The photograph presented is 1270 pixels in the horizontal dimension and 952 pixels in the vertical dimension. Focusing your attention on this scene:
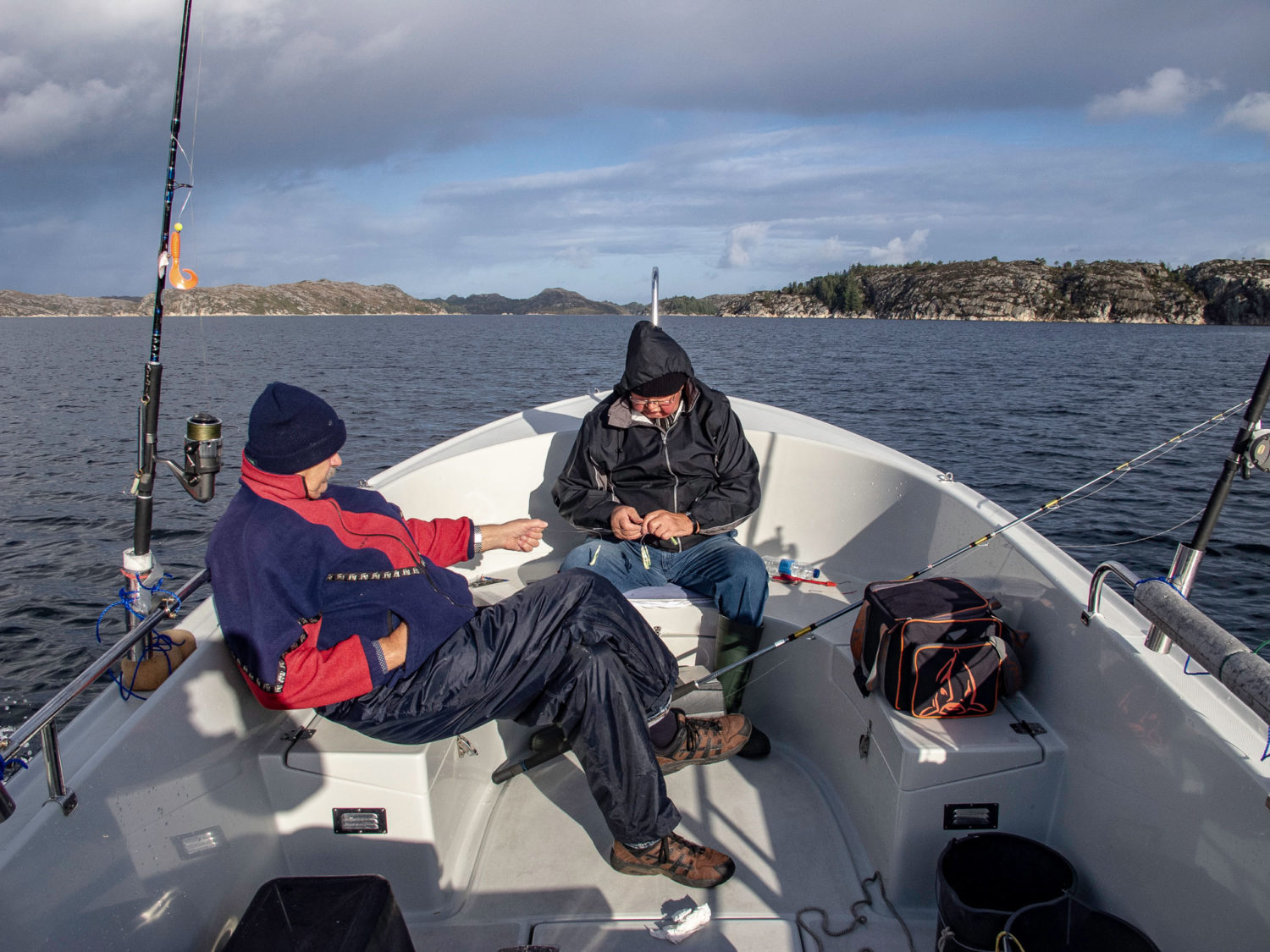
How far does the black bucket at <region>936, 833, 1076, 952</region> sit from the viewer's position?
75.0 inches

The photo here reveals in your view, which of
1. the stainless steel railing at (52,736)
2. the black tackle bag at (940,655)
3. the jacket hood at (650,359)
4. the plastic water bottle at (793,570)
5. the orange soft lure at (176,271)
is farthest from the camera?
the plastic water bottle at (793,570)

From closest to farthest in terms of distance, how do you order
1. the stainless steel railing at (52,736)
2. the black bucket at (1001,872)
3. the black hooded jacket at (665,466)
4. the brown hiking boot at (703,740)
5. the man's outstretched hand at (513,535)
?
the stainless steel railing at (52,736) < the black bucket at (1001,872) < the brown hiking boot at (703,740) < the man's outstretched hand at (513,535) < the black hooded jacket at (665,466)

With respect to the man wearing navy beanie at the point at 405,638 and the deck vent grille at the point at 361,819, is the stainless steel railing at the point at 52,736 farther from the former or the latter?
the deck vent grille at the point at 361,819

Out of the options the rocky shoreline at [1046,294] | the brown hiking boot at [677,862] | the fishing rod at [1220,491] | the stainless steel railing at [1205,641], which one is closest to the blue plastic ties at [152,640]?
the brown hiking boot at [677,862]

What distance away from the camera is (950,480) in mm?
3420

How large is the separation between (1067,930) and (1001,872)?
0.26 metres

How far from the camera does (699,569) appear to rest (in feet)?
10.1

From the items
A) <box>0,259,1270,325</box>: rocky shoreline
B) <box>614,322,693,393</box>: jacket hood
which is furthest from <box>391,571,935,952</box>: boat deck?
<box>0,259,1270,325</box>: rocky shoreline

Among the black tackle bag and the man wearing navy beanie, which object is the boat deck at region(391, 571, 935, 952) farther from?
the black tackle bag

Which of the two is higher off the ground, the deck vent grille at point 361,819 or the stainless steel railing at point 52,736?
the stainless steel railing at point 52,736

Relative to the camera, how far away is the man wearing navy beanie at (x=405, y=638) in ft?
5.81

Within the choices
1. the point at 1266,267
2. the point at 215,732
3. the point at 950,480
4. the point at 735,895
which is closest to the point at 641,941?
the point at 735,895

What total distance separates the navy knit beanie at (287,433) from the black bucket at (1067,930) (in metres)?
1.89

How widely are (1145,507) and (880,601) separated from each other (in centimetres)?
1033
